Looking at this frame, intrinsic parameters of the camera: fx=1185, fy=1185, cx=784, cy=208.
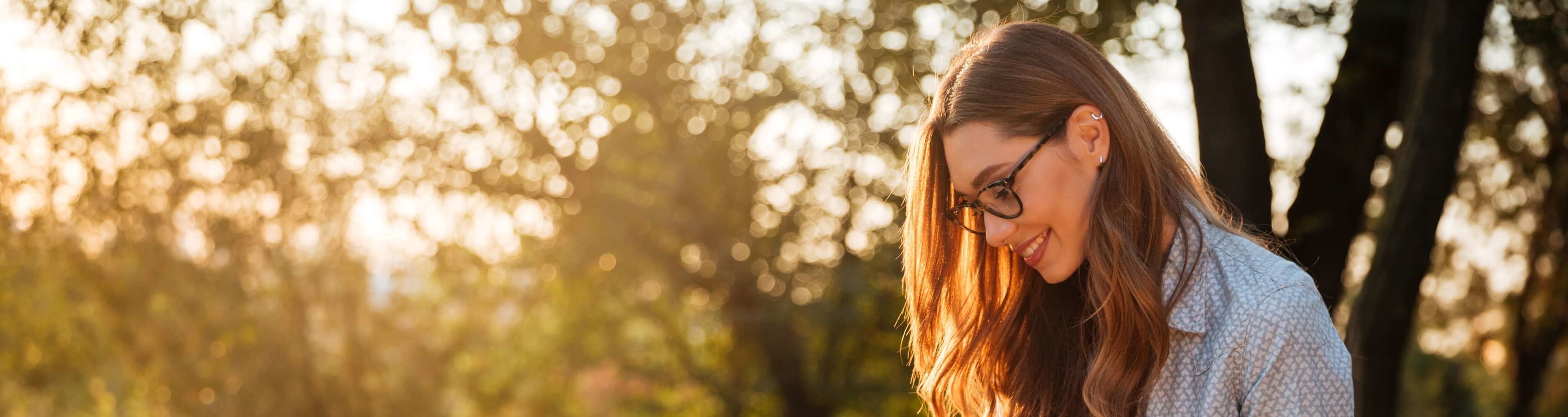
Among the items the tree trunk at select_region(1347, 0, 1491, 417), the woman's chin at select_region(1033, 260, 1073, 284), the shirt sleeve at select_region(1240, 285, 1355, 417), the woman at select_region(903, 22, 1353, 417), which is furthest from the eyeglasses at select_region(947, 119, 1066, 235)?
the tree trunk at select_region(1347, 0, 1491, 417)

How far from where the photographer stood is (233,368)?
35.5 feet

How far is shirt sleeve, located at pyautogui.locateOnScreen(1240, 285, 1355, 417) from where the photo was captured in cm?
175

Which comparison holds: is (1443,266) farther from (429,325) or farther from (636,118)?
(429,325)

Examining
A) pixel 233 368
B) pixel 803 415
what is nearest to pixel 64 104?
pixel 233 368

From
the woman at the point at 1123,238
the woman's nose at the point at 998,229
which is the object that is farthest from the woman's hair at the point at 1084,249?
the woman's nose at the point at 998,229

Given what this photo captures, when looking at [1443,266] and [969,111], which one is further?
[1443,266]

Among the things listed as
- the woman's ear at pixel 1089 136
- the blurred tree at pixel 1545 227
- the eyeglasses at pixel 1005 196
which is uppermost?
the woman's ear at pixel 1089 136

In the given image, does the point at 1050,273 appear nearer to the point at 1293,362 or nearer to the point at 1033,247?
the point at 1033,247

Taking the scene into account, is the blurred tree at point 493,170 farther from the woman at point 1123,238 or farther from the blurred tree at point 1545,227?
the woman at point 1123,238

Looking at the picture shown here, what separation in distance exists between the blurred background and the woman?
8.58 ft

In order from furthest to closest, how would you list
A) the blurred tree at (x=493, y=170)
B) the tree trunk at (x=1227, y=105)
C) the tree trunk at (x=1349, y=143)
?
the blurred tree at (x=493, y=170) < the tree trunk at (x=1349, y=143) < the tree trunk at (x=1227, y=105)

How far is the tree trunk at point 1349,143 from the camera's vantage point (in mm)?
5145

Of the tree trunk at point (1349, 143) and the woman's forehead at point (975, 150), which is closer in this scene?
the woman's forehead at point (975, 150)

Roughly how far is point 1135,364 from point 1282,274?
309 mm
